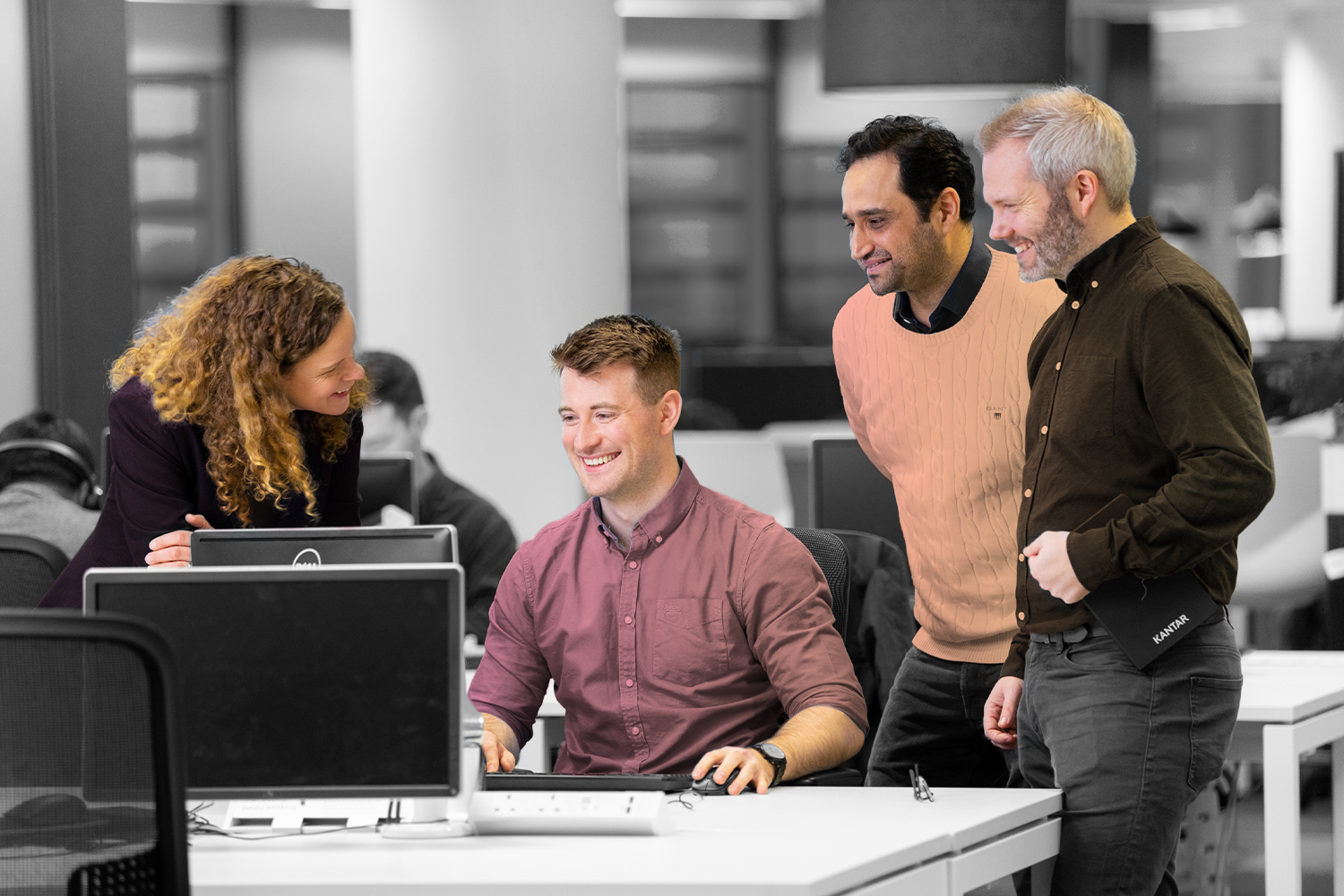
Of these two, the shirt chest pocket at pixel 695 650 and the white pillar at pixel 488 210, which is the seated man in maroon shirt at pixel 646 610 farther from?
the white pillar at pixel 488 210

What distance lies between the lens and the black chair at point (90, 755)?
1.53m

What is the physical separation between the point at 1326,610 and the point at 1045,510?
2700mm

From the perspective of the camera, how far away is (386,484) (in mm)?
3521

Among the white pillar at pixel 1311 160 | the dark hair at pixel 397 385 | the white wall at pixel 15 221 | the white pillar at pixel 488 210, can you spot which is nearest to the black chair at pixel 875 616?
the dark hair at pixel 397 385

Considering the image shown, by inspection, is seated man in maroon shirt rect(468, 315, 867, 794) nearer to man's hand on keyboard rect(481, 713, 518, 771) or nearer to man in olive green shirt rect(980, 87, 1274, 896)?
man's hand on keyboard rect(481, 713, 518, 771)

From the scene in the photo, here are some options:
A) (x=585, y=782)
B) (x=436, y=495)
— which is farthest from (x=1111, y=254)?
(x=436, y=495)

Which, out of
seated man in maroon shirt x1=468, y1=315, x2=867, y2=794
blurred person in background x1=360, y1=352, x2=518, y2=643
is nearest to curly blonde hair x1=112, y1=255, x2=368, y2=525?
seated man in maroon shirt x1=468, y1=315, x2=867, y2=794

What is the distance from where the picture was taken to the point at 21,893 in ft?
5.22

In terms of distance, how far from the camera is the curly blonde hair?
2.54 meters

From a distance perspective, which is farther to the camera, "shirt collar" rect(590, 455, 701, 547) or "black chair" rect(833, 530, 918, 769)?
"black chair" rect(833, 530, 918, 769)

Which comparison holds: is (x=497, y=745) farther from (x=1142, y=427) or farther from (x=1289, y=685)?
(x=1289, y=685)

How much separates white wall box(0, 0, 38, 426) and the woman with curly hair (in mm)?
3144

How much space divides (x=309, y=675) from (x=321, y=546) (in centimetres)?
31

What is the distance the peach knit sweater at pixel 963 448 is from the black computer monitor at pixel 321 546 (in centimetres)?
83
